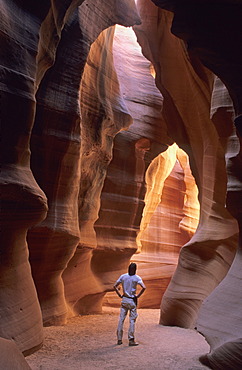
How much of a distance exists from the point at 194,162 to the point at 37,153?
436 cm

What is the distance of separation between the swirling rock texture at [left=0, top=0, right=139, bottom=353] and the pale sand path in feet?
1.46

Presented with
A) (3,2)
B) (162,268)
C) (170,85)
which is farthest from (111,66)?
(162,268)

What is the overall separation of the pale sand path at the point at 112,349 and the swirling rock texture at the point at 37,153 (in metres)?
0.44

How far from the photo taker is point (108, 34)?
11.5 m

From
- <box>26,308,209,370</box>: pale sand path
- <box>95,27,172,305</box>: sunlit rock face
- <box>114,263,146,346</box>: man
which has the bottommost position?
<box>26,308,209,370</box>: pale sand path

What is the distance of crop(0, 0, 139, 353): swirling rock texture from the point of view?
5508 mm

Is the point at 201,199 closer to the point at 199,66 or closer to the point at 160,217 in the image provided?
the point at 199,66

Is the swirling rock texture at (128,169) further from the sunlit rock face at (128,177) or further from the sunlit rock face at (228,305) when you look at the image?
the sunlit rock face at (228,305)

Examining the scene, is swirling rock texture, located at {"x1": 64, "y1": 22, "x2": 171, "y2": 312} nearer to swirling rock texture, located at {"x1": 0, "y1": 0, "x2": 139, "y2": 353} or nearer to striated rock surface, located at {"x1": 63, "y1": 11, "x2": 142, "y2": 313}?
striated rock surface, located at {"x1": 63, "y1": 11, "x2": 142, "y2": 313}

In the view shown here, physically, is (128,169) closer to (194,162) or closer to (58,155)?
(194,162)

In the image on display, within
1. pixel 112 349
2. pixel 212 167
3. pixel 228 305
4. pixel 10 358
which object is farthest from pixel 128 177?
pixel 10 358

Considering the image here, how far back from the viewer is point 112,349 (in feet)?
21.6

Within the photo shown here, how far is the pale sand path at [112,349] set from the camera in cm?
558

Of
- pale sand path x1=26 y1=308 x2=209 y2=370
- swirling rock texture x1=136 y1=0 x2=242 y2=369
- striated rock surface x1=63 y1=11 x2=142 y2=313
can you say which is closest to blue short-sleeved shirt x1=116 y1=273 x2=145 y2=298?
pale sand path x1=26 y1=308 x2=209 y2=370
